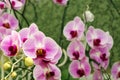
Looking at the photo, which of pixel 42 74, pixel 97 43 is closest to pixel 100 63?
pixel 97 43

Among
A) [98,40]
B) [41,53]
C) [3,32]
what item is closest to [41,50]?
[41,53]

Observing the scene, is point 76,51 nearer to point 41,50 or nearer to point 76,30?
point 76,30

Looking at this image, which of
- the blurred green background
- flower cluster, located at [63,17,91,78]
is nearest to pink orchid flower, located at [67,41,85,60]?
flower cluster, located at [63,17,91,78]

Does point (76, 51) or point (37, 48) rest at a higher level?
point (37, 48)

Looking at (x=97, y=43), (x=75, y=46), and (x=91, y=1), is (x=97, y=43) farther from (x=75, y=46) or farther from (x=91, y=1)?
(x=91, y=1)

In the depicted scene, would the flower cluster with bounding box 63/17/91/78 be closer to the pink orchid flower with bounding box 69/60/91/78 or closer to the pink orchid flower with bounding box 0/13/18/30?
the pink orchid flower with bounding box 69/60/91/78

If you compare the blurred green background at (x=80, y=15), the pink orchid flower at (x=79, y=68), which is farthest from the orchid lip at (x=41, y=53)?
the blurred green background at (x=80, y=15)
